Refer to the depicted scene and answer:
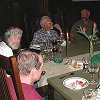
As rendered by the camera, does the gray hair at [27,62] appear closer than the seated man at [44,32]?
Yes

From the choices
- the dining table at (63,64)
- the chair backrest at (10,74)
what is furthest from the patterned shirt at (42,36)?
the chair backrest at (10,74)

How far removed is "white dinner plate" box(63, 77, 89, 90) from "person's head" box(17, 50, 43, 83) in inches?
15.3

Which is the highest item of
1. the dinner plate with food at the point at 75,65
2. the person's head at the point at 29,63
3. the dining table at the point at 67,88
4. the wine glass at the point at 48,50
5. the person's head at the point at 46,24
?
the person's head at the point at 46,24

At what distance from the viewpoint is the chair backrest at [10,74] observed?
1146 mm

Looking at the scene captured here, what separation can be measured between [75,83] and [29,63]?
0.54m

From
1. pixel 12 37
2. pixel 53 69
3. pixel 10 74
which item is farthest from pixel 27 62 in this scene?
pixel 12 37

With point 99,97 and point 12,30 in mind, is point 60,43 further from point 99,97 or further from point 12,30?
point 99,97

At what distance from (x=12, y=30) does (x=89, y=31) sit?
74.2 inches

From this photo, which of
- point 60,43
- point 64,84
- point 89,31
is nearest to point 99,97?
point 64,84

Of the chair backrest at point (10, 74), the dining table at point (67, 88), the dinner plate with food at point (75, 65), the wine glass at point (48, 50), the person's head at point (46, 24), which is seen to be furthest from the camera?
the person's head at point (46, 24)

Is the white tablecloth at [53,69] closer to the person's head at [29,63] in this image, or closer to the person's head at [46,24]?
the person's head at [29,63]

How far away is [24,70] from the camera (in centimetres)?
149

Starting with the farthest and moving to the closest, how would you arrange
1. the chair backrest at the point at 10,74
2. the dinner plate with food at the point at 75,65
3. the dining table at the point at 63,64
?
the dinner plate with food at the point at 75,65 → the dining table at the point at 63,64 → the chair backrest at the point at 10,74

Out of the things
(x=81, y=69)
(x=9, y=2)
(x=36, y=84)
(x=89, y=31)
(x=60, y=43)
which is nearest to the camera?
(x=81, y=69)
